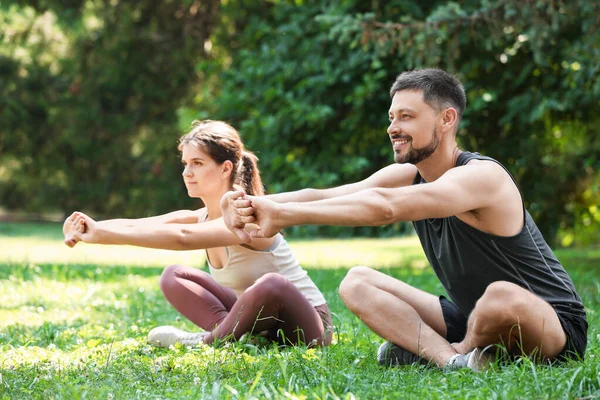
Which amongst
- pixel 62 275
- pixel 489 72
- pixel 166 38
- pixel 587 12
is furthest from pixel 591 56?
pixel 166 38

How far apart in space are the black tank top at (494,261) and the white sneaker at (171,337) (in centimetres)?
154

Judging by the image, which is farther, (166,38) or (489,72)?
(166,38)

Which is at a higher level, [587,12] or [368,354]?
[587,12]

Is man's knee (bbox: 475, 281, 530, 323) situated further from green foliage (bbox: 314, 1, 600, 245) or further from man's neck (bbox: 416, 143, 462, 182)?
green foliage (bbox: 314, 1, 600, 245)

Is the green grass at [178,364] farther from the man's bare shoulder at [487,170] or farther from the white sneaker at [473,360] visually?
the man's bare shoulder at [487,170]

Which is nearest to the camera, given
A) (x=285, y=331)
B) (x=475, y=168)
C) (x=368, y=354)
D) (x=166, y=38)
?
(x=475, y=168)

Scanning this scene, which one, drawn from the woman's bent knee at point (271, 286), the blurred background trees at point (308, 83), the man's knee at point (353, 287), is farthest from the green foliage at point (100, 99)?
the man's knee at point (353, 287)

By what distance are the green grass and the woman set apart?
0.46 feet

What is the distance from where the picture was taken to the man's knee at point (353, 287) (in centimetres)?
404

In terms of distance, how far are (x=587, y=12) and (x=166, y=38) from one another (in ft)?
43.8

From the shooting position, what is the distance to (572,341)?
3.67 metres

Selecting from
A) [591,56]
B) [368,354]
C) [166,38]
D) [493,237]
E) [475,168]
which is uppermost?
[166,38]

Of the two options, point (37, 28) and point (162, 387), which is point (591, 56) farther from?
point (37, 28)

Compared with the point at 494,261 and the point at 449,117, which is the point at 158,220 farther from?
the point at 494,261
